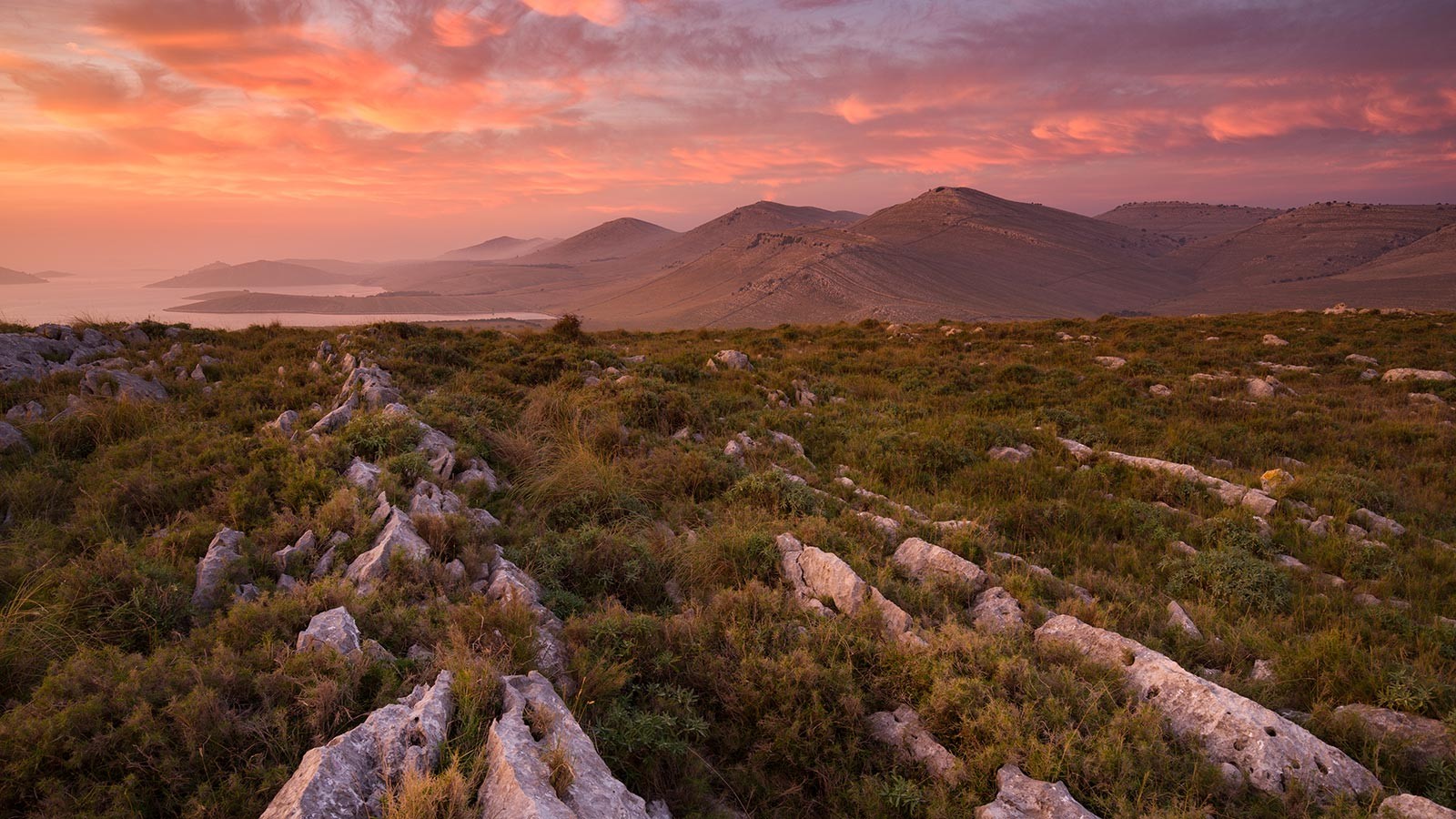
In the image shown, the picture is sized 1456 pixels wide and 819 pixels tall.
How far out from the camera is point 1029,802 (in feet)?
13.2

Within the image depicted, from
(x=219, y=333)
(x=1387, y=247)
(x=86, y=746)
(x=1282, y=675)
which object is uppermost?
(x=1387, y=247)

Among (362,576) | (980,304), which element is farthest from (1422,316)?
(980,304)

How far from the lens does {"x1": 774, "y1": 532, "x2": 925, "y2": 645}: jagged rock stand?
18.8 feet

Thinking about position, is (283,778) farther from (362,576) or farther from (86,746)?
(362,576)

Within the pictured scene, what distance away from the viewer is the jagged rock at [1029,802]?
3924 mm

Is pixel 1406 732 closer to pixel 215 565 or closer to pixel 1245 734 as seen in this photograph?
pixel 1245 734

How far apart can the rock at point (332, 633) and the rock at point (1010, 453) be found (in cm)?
1064

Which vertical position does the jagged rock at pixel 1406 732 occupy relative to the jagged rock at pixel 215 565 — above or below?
below

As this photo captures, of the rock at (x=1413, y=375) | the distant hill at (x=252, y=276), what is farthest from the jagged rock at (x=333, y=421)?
the distant hill at (x=252, y=276)

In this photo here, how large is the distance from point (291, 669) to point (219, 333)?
1836cm

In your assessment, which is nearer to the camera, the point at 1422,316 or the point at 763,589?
the point at 763,589

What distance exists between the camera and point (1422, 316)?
26422mm

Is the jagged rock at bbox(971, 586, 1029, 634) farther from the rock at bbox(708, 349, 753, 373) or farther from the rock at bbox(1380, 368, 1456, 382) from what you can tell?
the rock at bbox(1380, 368, 1456, 382)

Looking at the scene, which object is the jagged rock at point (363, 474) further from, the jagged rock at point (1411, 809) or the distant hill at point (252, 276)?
the distant hill at point (252, 276)
